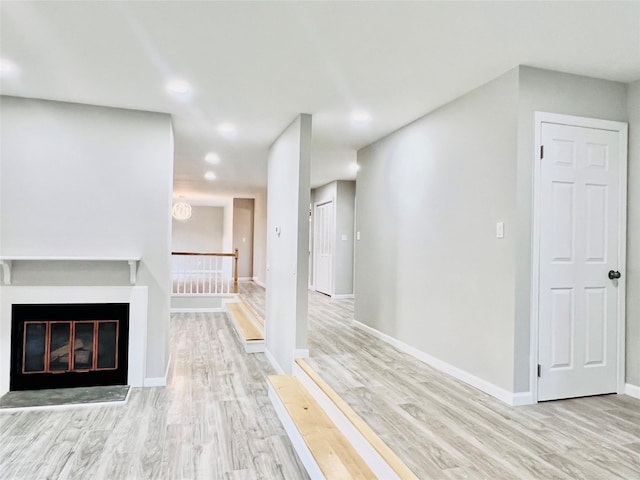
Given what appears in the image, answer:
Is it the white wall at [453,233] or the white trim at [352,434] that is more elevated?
the white wall at [453,233]

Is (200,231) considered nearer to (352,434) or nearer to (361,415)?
(361,415)

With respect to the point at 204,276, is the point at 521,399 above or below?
below

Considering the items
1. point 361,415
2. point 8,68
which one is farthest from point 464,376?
point 8,68

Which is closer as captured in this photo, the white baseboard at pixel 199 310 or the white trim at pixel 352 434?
the white trim at pixel 352 434

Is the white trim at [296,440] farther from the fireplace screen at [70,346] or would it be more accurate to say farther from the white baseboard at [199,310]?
the white baseboard at [199,310]

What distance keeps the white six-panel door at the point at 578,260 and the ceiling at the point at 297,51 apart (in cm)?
62

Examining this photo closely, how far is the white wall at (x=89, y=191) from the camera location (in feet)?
11.9

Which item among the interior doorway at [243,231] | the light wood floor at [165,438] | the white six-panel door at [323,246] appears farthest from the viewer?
the interior doorway at [243,231]

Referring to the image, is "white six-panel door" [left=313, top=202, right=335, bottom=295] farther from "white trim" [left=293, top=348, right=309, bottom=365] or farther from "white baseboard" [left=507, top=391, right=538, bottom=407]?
"white baseboard" [left=507, top=391, right=538, bottom=407]

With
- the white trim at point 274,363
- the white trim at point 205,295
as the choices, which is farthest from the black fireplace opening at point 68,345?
the white trim at point 205,295

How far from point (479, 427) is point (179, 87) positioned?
3.32m

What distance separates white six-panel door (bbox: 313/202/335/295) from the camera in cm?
888

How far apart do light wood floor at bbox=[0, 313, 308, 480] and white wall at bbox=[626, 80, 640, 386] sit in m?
2.72

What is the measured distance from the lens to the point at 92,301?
12.5ft
